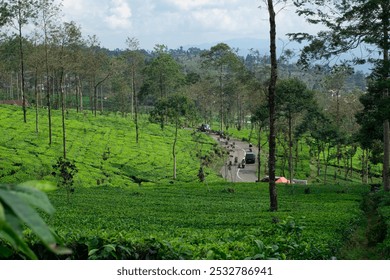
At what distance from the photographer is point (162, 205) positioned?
80.5 feet

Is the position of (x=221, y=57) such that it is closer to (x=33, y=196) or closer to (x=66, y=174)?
(x=66, y=174)

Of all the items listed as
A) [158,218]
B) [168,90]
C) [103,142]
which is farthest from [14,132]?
[168,90]

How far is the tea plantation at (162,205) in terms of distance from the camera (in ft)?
23.5

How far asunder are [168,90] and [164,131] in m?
19.0

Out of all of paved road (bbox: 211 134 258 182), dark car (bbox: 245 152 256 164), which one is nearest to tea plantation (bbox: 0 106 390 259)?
paved road (bbox: 211 134 258 182)

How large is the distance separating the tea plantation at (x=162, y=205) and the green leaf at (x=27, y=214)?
35 cm

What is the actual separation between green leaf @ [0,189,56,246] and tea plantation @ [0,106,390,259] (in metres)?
0.35

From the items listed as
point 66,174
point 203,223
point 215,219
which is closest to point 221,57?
point 66,174

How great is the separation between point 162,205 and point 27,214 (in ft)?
77.6

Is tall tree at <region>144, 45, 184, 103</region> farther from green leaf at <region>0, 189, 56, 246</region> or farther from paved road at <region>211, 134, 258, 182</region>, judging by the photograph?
green leaf at <region>0, 189, 56, 246</region>

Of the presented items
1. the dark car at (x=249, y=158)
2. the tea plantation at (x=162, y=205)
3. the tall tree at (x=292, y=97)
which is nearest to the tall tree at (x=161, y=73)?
the tea plantation at (x=162, y=205)

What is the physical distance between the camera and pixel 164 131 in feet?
220

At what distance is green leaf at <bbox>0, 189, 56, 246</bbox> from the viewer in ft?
3.72

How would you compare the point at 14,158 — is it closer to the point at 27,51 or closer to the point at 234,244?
the point at 27,51
